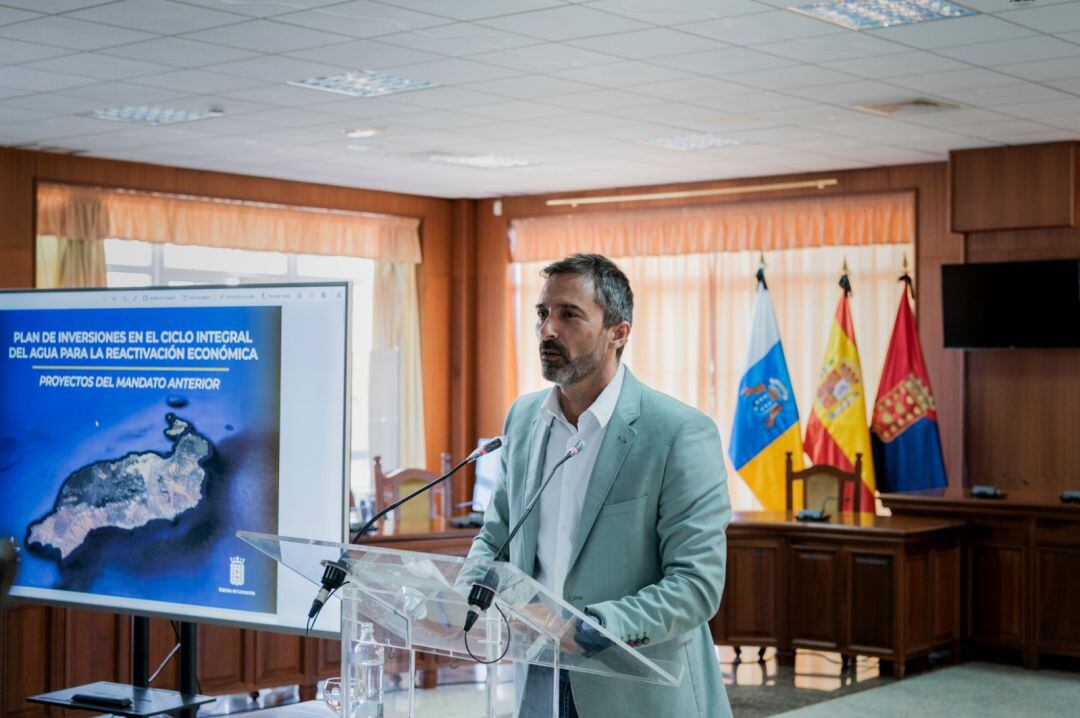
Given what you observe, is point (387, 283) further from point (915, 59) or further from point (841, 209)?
point (915, 59)

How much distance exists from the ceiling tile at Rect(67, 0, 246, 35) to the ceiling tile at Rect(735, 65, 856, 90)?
8.92 ft

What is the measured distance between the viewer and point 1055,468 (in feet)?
31.9

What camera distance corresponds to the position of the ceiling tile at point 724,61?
6.83 metres

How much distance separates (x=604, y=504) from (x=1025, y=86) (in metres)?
5.60

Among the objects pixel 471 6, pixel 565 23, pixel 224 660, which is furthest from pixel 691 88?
pixel 224 660

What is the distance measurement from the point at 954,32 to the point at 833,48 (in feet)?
1.91

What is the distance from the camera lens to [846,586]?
27.5 feet

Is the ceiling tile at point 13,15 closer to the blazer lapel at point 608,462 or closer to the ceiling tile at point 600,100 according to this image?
the ceiling tile at point 600,100

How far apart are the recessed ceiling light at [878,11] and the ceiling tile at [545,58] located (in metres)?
1.20

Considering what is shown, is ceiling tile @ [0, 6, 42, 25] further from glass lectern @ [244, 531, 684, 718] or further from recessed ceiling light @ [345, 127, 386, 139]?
glass lectern @ [244, 531, 684, 718]

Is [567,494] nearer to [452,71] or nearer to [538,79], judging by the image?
[452,71]

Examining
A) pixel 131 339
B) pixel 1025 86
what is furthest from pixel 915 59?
pixel 131 339

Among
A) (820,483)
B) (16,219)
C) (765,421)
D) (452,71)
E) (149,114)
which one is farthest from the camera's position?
(765,421)

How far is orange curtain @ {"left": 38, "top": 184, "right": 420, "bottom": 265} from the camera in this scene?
1029cm
